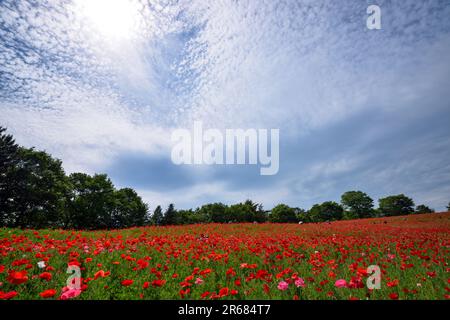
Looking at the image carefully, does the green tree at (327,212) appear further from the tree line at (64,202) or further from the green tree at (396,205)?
the green tree at (396,205)

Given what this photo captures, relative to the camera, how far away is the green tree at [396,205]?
77.6 m

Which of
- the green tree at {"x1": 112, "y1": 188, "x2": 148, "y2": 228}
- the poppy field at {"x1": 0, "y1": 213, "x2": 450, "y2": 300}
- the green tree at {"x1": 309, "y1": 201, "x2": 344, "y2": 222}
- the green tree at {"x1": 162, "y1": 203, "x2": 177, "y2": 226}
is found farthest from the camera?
the green tree at {"x1": 309, "y1": 201, "x2": 344, "y2": 222}

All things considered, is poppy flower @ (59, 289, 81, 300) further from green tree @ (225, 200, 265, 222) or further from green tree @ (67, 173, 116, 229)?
green tree @ (225, 200, 265, 222)

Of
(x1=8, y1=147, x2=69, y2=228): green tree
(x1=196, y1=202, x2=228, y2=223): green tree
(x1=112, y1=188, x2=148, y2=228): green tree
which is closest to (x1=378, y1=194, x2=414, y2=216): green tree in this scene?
(x1=196, y1=202, x2=228, y2=223): green tree

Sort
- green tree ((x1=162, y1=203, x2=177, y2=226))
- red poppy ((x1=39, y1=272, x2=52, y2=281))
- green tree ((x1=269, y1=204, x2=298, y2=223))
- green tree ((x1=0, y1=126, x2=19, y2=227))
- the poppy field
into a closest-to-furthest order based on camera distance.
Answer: red poppy ((x1=39, y1=272, x2=52, y2=281)), the poppy field, green tree ((x1=0, y1=126, x2=19, y2=227)), green tree ((x1=162, y1=203, x2=177, y2=226)), green tree ((x1=269, y1=204, x2=298, y2=223))

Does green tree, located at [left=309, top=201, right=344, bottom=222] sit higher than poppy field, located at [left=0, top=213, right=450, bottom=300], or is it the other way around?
poppy field, located at [left=0, top=213, right=450, bottom=300]

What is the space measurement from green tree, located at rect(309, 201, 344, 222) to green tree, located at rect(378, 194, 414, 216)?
16.0 m

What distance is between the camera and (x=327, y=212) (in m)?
78.2

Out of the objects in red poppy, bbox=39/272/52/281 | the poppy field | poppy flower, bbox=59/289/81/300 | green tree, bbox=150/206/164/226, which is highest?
red poppy, bbox=39/272/52/281

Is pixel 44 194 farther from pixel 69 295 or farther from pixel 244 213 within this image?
pixel 244 213

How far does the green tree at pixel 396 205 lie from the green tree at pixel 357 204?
32.9ft

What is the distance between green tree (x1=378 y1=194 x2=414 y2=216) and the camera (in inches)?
3054
